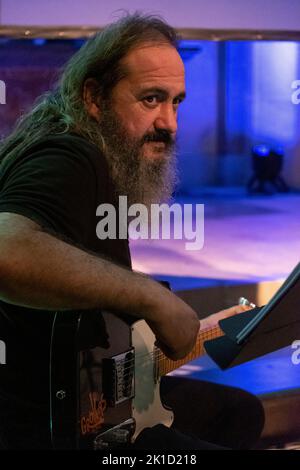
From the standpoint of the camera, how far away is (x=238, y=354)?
101 centimetres

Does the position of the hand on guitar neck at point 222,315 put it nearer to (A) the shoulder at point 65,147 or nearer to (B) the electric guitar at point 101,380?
(B) the electric guitar at point 101,380

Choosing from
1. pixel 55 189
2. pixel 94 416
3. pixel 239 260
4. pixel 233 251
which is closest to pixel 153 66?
pixel 55 189

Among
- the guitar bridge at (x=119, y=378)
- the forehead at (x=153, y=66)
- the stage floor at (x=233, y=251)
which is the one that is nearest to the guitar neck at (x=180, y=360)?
the guitar bridge at (x=119, y=378)

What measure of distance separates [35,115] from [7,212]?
0.48 metres

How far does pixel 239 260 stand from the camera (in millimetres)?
4840

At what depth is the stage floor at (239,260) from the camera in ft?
9.39

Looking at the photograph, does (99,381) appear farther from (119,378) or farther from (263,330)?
(263,330)

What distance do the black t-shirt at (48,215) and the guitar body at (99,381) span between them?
0.02 m

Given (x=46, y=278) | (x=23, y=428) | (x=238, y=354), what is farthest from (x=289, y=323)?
(x=23, y=428)

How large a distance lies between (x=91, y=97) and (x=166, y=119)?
17cm

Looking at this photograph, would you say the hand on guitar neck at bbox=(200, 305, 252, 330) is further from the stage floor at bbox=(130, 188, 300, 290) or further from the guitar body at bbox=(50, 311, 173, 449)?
the stage floor at bbox=(130, 188, 300, 290)

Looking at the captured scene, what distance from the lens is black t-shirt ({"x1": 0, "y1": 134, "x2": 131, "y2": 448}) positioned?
106 cm

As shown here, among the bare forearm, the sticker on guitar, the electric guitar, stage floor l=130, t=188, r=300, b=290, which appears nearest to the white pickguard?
the electric guitar
